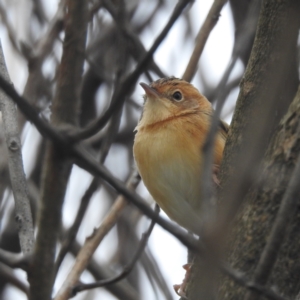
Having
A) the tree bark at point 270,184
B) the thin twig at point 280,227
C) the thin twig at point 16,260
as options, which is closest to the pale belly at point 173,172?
the tree bark at point 270,184

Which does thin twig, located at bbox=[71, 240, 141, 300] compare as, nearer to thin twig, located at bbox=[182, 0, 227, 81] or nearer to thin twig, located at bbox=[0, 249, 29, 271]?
thin twig, located at bbox=[182, 0, 227, 81]

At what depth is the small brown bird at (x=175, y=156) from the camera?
5.24 metres

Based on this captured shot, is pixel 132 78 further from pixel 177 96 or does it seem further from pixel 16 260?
pixel 177 96

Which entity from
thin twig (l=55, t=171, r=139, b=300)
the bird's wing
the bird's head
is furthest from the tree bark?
the bird's head

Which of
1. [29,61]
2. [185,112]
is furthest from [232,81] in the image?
[29,61]

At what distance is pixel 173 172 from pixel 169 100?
1.19 m

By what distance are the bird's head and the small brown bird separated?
0.01 meters

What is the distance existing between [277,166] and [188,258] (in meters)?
2.76

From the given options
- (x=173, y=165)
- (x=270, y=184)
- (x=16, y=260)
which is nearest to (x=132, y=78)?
(x=16, y=260)

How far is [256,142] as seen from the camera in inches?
81.3

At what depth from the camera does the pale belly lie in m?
5.22

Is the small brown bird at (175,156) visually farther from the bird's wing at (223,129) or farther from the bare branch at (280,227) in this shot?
the bare branch at (280,227)

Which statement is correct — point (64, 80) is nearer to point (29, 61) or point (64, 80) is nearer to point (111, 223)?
point (111, 223)

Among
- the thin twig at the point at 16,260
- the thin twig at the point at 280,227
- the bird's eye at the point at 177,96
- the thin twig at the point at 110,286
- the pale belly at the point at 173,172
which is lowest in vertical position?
the thin twig at the point at 280,227
